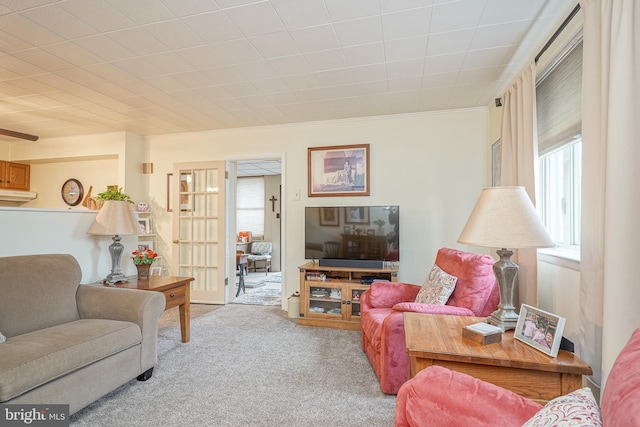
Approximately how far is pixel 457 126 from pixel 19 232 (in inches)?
169

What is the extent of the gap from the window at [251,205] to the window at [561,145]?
6414 millimetres

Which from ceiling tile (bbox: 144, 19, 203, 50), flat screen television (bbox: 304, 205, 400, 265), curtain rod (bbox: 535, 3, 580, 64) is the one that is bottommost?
flat screen television (bbox: 304, 205, 400, 265)

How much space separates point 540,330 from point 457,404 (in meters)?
0.74

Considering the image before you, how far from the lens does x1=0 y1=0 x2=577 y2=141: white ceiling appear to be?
2012 millimetres

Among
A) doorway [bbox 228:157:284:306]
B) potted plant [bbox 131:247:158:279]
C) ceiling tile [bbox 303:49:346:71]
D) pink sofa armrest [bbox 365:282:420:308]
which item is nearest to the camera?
ceiling tile [bbox 303:49:346:71]

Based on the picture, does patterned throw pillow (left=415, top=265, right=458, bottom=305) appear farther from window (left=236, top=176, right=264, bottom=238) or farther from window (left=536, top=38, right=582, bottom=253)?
window (left=236, top=176, right=264, bottom=238)

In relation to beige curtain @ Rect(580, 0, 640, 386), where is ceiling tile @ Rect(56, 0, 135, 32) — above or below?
above

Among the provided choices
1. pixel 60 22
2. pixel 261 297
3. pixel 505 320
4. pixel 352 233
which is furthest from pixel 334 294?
pixel 60 22

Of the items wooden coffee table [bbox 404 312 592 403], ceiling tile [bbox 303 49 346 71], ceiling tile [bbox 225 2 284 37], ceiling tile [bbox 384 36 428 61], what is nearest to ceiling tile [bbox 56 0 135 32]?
ceiling tile [bbox 225 2 284 37]

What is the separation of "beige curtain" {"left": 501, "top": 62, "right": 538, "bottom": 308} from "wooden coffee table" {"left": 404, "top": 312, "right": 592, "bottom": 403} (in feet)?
2.80

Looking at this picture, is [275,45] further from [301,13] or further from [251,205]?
[251,205]

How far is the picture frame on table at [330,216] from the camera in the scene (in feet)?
12.7

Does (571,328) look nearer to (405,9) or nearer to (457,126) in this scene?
(405,9)

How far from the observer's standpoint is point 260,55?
101 inches
